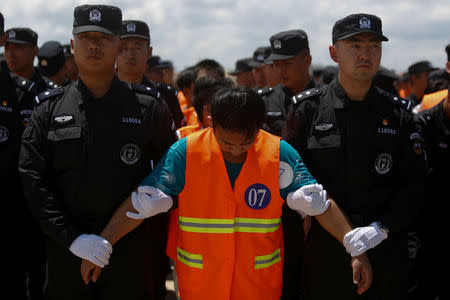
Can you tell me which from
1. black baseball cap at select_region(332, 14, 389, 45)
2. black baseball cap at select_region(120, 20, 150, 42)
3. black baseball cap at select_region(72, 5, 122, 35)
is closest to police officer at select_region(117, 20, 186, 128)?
black baseball cap at select_region(120, 20, 150, 42)

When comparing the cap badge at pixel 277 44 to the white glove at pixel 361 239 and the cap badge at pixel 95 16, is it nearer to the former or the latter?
the cap badge at pixel 95 16

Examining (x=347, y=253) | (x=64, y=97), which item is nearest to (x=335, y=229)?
(x=347, y=253)

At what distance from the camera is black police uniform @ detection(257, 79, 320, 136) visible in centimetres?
478

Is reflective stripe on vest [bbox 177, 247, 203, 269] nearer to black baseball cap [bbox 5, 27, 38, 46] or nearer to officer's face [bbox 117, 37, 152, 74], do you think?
officer's face [bbox 117, 37, 152, 74]

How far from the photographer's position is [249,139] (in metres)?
2.62

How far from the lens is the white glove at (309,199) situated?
2680 millimetres

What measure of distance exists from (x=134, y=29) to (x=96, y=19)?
185 cm

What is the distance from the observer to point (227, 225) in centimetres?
270

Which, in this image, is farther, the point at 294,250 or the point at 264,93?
the point at 264,93

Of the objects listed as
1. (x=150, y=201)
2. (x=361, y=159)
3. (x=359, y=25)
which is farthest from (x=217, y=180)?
(x=359, y=25)

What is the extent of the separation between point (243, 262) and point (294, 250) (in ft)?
5.23

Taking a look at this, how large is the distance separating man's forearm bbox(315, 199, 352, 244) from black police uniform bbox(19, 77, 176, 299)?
111 cm

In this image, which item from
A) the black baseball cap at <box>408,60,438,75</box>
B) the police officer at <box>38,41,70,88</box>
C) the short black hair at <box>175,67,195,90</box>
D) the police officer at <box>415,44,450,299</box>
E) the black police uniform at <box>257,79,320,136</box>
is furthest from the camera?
the black baseball cap at <box>408,60,438,75</box>

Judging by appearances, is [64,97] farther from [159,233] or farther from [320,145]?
[320,145]
